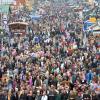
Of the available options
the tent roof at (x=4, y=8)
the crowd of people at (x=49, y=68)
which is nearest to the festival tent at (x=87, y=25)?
the crowd of people at (x=49, y=68)

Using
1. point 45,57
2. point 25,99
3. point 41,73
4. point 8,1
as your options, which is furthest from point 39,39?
point 8,1

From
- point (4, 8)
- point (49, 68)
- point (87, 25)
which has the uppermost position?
point (87, 25)

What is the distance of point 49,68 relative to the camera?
31016mm

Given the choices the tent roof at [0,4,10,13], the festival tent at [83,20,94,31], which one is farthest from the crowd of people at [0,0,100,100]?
the tent roof at [0,4,10,13]

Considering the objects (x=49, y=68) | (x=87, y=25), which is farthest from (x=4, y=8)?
(x=49, y=68)

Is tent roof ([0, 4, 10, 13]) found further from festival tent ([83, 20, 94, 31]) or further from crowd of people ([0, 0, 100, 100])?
crowd of people ([0, 0, 100, 100])

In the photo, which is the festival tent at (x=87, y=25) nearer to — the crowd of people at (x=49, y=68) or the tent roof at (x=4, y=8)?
the crowd of people at (x=49, y=68)

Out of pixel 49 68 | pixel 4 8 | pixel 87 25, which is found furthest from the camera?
pixel 4 8

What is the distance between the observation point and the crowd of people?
1059 inches

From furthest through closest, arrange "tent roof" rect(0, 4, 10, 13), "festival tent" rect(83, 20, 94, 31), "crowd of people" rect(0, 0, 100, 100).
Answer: "tent roof" rect(0, 4, 10, 13), "festival tent" rect(83, 20, 94, 31), "crowd of people" rect(0, 0, 100, 100)

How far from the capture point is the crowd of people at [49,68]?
26891 mm

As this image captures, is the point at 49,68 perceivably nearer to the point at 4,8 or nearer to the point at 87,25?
the point at 87,25

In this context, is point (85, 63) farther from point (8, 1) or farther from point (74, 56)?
point (8, 1)

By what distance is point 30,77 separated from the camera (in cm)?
2927
